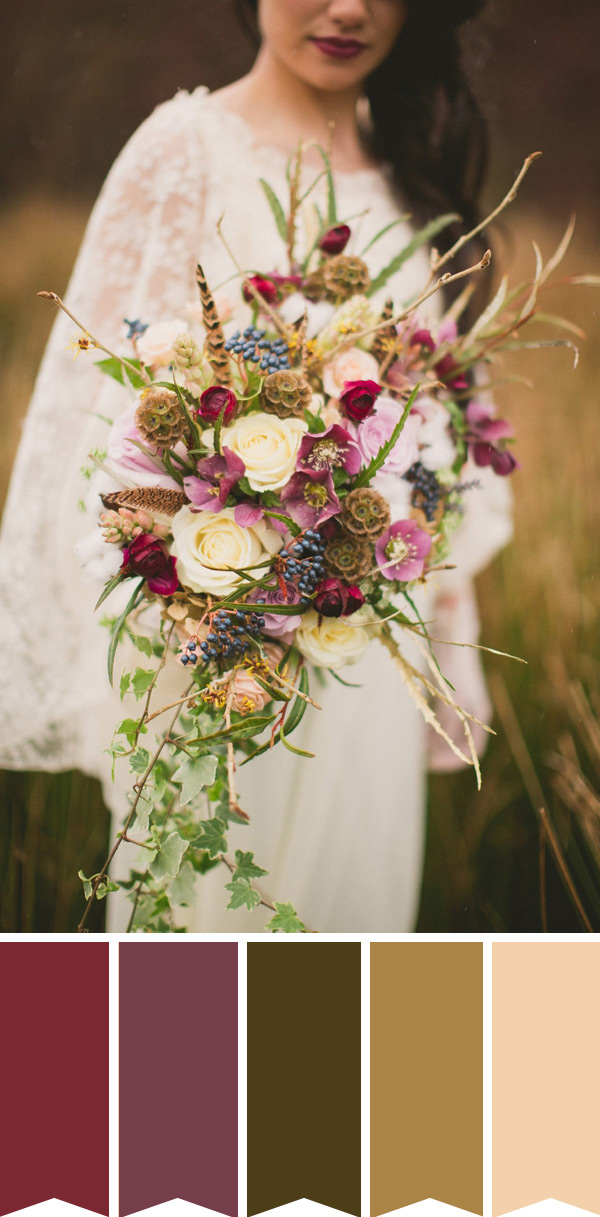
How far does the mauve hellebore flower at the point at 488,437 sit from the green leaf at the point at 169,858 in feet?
1.70

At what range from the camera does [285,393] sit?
65 cm

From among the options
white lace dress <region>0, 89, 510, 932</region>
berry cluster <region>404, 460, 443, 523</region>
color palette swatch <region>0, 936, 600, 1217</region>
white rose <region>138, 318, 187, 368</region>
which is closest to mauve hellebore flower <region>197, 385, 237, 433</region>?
white rose <region>138, 318, 187, 368</region>

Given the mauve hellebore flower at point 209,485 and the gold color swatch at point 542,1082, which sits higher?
the mauve hellebore flower at point 209,485

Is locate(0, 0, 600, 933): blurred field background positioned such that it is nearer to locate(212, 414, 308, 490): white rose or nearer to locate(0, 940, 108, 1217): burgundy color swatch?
locate(0, 940, 108, 1217): burgundy color swatch

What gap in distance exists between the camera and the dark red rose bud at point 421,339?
785 millimetres

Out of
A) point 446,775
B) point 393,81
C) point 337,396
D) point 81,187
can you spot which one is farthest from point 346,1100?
point 393,81

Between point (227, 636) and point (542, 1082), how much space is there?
0.65 metres

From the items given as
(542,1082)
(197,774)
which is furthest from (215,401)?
(542,1082)

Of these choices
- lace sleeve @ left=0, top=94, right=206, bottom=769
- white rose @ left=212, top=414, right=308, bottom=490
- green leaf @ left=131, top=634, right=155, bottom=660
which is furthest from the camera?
lace sleeve @ left=0, top=94, right=206, bottom=769

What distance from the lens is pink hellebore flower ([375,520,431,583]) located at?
26.9 inches

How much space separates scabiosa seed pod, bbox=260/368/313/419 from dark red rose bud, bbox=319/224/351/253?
0.73 ft

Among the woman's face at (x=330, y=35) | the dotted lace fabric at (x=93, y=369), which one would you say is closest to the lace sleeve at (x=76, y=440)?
the dotted lace fabric at (x=93, y=369)

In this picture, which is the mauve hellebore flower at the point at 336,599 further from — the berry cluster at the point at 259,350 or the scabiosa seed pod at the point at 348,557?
the berry cluster at the point at 259,350

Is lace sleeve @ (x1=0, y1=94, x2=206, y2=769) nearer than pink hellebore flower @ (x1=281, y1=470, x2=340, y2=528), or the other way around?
pink hellebore flower @ (x1=281, y1=470, x2=340, y2=528)
